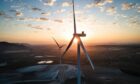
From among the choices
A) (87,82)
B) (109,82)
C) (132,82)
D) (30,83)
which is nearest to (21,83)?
(30,83)

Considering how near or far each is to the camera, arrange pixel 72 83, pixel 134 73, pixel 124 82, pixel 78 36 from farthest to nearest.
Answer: pixel 134 73 → pixel 124 82 → pixel 72 83 → pixel 78 36

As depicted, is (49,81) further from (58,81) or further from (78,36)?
(78,36)

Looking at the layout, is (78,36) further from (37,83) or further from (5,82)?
(5,82)

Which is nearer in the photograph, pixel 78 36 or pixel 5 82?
pixel 78 36

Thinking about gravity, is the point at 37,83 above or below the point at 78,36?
below

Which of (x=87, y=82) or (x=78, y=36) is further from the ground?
(x=78, y=36)

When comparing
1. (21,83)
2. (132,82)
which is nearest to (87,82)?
(132,82)

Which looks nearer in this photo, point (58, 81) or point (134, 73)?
point (58, 81)

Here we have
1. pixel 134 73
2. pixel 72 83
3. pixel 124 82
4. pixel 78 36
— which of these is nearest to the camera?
pixel 78 36

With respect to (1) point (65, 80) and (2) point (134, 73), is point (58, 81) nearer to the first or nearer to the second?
(1) point (65, 80)
